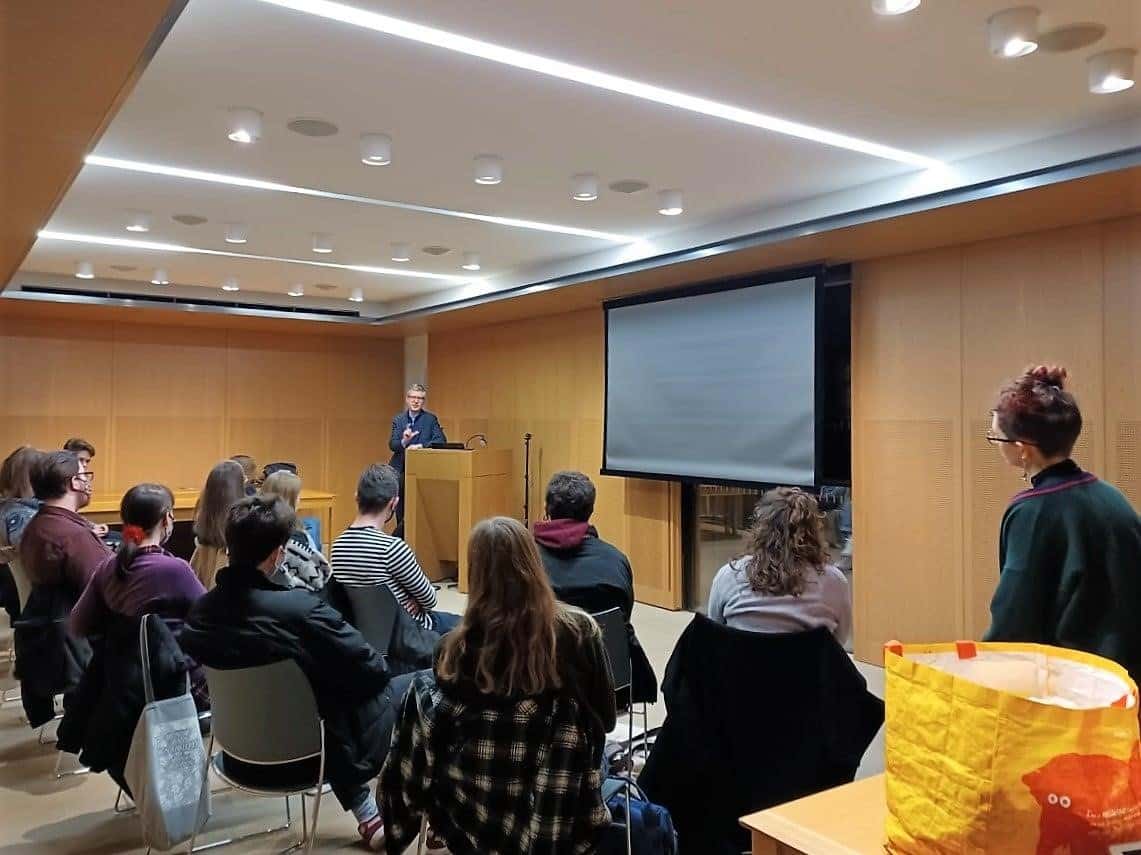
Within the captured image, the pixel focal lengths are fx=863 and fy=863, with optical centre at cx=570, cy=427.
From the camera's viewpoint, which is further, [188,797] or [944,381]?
[944,381]

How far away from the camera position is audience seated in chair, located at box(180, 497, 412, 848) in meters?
2.31

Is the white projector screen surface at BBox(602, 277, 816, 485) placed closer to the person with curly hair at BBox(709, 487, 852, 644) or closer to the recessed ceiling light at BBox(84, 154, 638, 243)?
the recessed ceiling light at BBox(84, 154, 638, 243)

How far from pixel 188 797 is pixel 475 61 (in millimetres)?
2525

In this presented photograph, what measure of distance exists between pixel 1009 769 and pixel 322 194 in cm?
434

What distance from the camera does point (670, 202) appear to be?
4.64 metres

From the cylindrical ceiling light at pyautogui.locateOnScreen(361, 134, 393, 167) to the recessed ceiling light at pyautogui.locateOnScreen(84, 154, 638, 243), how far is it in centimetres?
86

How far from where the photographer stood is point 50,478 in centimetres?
342

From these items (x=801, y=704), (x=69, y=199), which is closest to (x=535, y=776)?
(x=801, y=704)

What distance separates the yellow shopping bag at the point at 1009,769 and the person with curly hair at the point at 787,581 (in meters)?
Result: 1.12

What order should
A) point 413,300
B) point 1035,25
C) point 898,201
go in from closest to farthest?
point 1035,25, point 898,201, point 413,300

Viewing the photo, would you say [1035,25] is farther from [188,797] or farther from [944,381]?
[188,797]

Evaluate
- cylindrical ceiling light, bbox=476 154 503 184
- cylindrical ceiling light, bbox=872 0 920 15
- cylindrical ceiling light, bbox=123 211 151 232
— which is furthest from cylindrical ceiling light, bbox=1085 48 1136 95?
cylindrical ceiling light, bbox=123 211 151 232

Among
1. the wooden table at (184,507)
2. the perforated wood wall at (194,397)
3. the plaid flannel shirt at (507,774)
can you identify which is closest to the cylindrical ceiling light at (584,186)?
the plaid flannel shirt at (507,774)

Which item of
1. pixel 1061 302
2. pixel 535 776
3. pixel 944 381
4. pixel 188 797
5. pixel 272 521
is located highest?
pixel 1061 302
